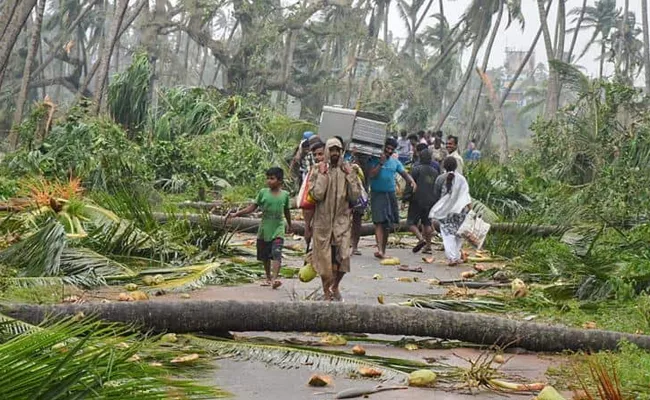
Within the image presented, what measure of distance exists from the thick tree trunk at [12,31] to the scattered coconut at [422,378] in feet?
39.7

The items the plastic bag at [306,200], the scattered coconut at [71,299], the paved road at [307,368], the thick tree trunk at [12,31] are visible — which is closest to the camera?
the paved road at [307,368]

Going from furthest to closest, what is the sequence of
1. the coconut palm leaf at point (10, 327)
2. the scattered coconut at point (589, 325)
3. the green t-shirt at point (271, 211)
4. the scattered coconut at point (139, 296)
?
the green t-shirt at point (271, 211), the scattered coconut at point (139, 296), the scattered coconut at point (589, 325), the coconut palm leaf at point (10, 327)

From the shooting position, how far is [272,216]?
11000mm

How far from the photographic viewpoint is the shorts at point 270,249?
11.1 m

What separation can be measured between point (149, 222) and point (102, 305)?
4431mm

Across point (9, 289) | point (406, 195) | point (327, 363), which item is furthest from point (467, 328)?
point (406, 195)

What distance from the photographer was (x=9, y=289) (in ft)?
28.6

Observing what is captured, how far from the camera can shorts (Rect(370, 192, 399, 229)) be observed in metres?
14.1

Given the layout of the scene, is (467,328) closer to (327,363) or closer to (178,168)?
(327,363)

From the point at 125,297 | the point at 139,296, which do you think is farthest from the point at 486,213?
the point at 125,297

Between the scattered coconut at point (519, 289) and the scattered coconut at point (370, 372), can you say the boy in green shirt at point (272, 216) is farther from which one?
the scattered coconut at point (370, 372)

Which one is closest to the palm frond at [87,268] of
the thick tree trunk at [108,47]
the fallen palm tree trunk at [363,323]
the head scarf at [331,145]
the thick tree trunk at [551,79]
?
the head scarf at [331,145]

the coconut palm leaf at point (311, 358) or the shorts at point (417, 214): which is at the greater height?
the shorts at point (417, 214)

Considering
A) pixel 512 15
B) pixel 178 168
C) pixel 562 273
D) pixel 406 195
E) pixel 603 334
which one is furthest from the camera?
pixel 512 15
